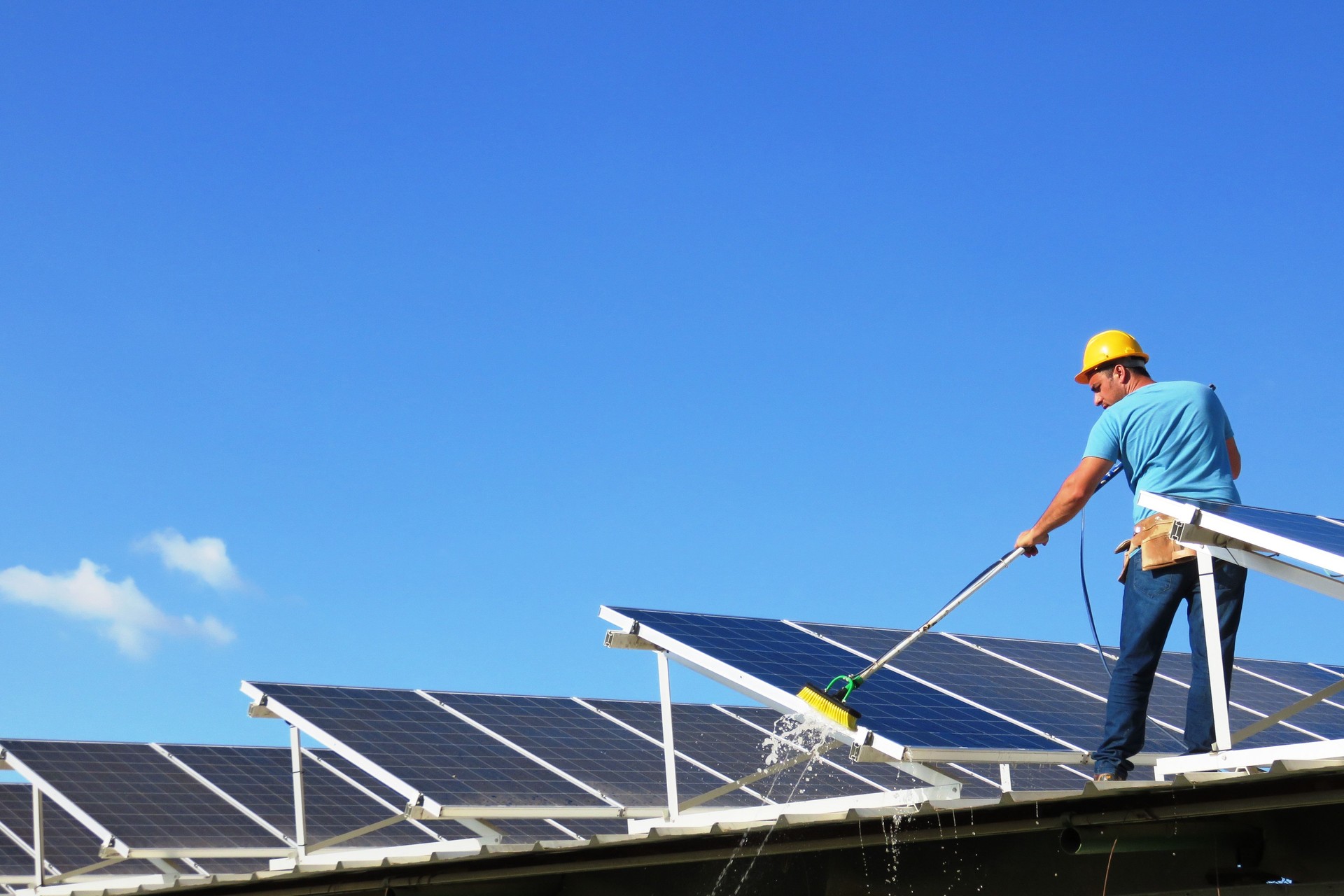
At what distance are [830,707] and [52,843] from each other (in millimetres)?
10888

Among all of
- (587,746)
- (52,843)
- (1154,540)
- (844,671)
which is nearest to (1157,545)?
(1154,540)

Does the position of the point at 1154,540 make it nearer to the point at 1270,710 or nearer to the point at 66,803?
the point at 1270,710

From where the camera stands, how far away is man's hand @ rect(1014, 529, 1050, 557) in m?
7.63

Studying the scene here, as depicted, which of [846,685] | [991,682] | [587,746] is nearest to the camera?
[846,685]

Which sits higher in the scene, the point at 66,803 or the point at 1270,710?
the point at 66,803

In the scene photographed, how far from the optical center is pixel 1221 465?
24.8 feet

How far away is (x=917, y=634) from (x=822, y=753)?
2.03 meters

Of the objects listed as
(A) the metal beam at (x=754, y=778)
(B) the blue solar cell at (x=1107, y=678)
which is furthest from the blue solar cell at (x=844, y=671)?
(B) the blue solar cell at (x=1107, y=678)

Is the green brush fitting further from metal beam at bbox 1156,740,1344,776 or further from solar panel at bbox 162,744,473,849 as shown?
solar panel at bbox 162,744,473,849

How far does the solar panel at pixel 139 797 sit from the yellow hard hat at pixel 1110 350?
9.09 m

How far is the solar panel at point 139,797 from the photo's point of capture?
13562mm

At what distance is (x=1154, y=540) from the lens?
7352 millimetres

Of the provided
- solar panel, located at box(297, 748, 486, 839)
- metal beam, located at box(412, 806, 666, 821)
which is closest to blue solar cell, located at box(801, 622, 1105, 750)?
metal beam, located at box(412, 806, 666, 821)

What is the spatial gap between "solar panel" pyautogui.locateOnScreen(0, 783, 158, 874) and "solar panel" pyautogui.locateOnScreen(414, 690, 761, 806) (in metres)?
3.68
